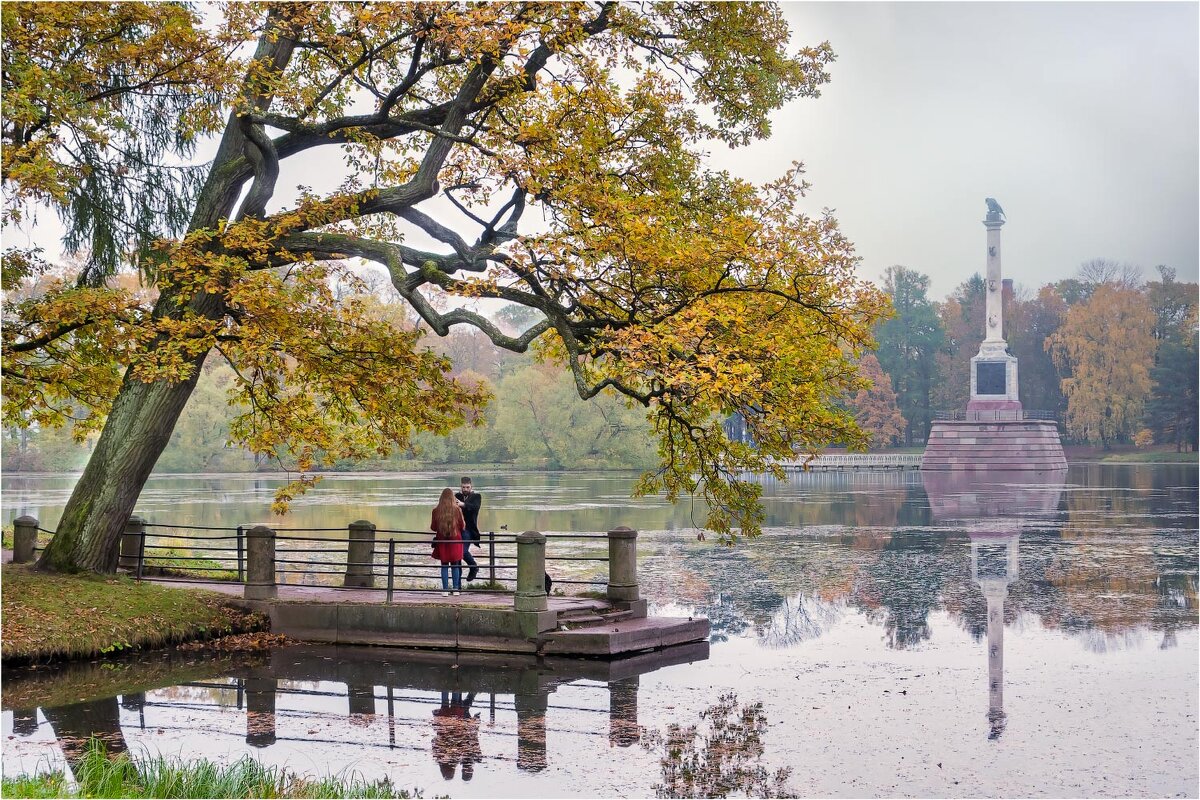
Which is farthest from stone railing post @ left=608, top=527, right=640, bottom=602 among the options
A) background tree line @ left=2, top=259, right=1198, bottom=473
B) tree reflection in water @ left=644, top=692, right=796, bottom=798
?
background tree line @ left=2, top=259, right=1198, bottom=473

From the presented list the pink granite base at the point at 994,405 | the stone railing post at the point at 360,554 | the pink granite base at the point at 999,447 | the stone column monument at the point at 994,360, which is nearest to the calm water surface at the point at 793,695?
the stone railing post at the point at 360,554

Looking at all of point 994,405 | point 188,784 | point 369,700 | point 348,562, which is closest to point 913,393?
point 994,405

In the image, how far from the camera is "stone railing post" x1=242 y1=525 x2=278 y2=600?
18.2 metres

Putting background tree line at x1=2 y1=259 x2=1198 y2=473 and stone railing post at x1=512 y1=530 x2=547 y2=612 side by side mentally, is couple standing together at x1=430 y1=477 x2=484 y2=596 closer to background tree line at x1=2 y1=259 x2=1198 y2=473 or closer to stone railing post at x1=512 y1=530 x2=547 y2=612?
stone railing post at x1=512 y1=530 x2=547 y2=612

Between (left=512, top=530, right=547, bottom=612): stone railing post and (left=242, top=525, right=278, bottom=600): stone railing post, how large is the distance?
4047 millimetres

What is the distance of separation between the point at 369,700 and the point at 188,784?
4.35 metres

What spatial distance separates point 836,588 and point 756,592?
1.54 meters

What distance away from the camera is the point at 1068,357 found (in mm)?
108875

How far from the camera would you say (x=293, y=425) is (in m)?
17.2

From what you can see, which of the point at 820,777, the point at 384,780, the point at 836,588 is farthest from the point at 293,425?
the point at 836,588

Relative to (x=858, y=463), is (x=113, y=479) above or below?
above

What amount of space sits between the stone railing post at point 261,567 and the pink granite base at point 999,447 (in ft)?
233

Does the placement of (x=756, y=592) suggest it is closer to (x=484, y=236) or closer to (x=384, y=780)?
(x=484, y=236)

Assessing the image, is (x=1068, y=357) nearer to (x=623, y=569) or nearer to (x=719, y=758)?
(x=623, y=569)
